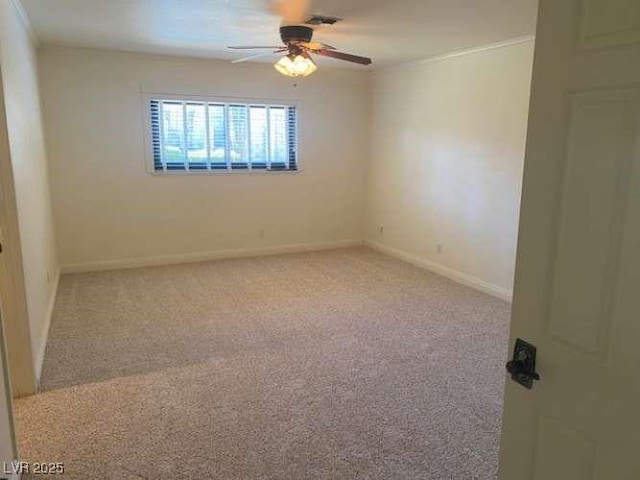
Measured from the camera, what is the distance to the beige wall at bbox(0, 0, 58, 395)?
2.61 m

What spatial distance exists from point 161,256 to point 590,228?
209 inches

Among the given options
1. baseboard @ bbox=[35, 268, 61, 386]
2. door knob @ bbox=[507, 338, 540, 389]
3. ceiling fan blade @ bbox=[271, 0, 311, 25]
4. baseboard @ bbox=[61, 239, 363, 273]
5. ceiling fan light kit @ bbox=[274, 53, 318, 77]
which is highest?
ceiling fan blade @ bbox=[271, 0, 311, 25]

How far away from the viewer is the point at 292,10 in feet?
10.9

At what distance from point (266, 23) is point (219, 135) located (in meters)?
2.23

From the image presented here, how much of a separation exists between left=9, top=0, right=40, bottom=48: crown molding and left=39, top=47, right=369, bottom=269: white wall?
0.37 m

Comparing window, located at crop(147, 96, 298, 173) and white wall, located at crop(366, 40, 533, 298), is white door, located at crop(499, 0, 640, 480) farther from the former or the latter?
window, located at crop(147, 96, 298, 173)

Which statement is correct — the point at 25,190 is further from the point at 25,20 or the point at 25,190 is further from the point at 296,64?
the point at 296,64

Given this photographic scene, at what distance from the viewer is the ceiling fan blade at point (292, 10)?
10.3ft

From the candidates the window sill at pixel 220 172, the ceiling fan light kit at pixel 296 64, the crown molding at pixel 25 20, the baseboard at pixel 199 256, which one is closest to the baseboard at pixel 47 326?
the baseboard at pixel 199 256

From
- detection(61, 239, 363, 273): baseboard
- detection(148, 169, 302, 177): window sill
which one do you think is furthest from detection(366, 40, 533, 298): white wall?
detection(148, 169, 302, 177): window sill

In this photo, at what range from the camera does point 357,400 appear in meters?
2.71

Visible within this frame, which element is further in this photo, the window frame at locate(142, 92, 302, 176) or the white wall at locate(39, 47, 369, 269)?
the window frame at locate(142, 92, 302, 176)

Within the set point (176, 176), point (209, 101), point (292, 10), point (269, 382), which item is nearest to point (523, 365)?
point (269, 382)

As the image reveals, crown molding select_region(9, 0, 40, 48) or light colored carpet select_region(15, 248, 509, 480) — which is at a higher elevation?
crown molding select_region(9, 0, 40, 48)
